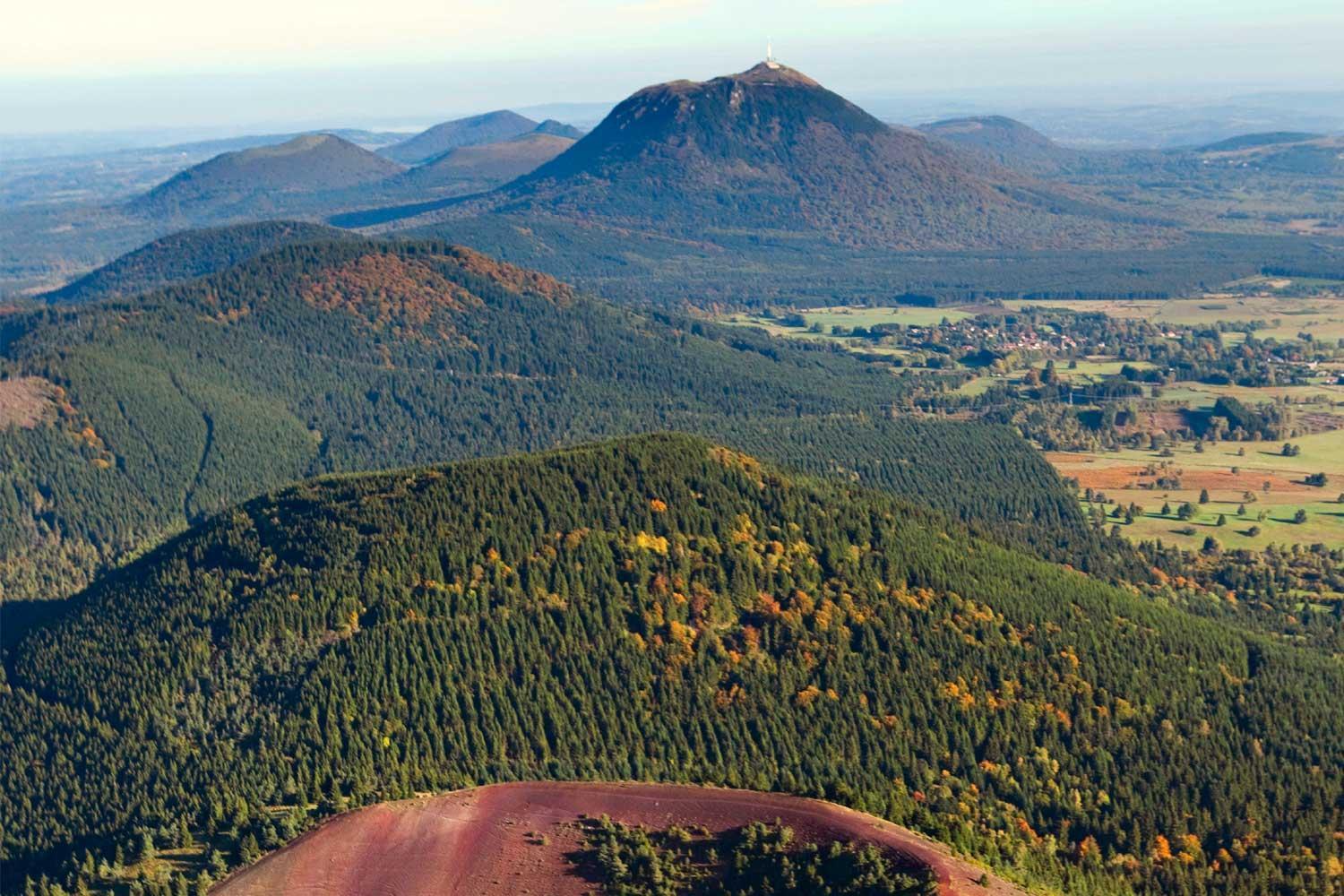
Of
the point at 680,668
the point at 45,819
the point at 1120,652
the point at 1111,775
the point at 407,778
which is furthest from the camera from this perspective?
the point at 1120,652

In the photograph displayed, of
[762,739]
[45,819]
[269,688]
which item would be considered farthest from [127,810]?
[762,739]

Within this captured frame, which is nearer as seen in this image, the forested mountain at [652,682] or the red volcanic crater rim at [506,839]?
the red volcanic crater rim at [506,839]

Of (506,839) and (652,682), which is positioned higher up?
(506,839)

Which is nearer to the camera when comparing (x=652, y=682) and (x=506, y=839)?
(x=506, y=839)

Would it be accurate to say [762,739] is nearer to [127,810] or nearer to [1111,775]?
[1111,775]

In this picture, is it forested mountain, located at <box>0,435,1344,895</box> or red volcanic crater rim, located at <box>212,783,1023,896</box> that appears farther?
forested mountain, located at <box>0,435,1344,895</box>
